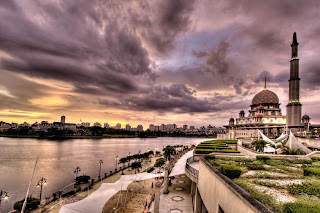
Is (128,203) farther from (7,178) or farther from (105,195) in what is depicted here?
(7,178)

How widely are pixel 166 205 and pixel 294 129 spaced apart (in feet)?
212

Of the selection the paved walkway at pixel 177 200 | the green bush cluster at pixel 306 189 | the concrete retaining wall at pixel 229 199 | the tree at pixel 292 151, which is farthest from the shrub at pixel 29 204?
the tree at pixel 292 151

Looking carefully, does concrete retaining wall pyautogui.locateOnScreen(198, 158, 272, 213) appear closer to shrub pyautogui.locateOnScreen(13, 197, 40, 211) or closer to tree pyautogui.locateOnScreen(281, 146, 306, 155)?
shrub pyautogui.locateOnScreen(13, 197, 40, 211)

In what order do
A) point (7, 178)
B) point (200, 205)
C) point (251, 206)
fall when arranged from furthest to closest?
point (7, 178)
point (200, 205)
point (251, 206)

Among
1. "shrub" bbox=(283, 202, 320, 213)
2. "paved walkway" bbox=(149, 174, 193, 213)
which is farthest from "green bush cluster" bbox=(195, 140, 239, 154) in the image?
"shrub" bbox=(283, 202, 320, 213)

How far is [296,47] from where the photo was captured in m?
60.0

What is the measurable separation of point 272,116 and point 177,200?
6710cm

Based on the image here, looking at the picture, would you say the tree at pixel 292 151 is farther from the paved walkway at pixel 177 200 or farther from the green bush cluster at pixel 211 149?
the paved walkway at pixel 177 200

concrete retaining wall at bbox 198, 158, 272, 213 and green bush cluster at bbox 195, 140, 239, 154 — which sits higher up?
concrete retaining wall at bbox 198, 158, 272, 213

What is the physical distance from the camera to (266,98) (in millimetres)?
74188

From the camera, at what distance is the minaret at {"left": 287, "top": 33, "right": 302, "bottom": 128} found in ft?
196

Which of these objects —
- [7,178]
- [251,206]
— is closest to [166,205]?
[251,206]

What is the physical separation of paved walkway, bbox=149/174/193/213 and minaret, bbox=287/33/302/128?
5649cm

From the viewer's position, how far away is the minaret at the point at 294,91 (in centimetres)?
5959
